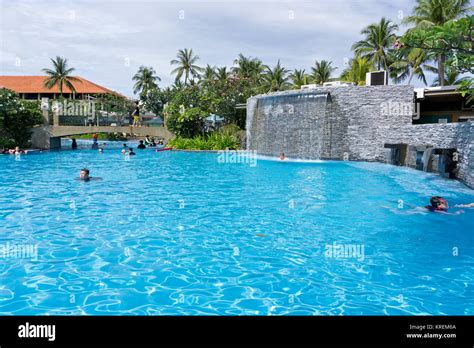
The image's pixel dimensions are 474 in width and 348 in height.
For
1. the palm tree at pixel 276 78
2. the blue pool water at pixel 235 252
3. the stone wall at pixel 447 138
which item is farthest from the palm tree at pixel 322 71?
the blue pool water at pixel 235 252

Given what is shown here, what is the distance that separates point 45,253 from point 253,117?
27.5m

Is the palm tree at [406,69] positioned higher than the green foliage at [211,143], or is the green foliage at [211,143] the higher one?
the palm tree at [406,69]

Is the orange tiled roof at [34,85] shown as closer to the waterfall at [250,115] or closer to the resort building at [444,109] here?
the waterfall at [250,115]

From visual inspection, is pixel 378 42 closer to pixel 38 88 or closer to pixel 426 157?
pixel 426 157

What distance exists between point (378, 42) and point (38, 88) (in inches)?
2072

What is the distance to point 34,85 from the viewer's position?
64.8 meters

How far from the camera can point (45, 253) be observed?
7562 millimetres

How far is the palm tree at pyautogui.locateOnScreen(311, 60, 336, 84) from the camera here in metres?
50.5

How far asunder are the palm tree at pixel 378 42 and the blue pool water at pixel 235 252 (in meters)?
31.7

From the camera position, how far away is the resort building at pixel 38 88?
63281 mm

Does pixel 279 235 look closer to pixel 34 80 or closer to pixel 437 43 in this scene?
pixel 437 43

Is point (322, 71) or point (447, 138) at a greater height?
point (322, 71)

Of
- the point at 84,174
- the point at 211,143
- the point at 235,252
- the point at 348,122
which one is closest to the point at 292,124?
the point at 348,122
